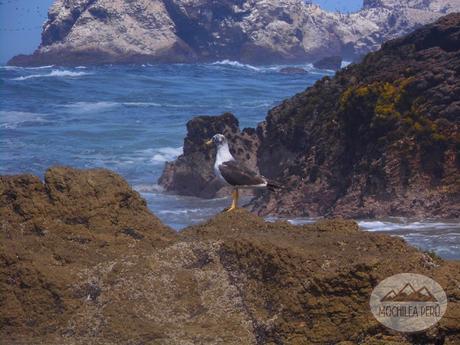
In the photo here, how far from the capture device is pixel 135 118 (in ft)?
121

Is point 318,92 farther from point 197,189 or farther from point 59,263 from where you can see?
point 59,263

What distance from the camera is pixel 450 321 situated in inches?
185

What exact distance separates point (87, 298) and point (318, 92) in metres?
13.9

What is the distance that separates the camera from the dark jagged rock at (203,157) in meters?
19.2

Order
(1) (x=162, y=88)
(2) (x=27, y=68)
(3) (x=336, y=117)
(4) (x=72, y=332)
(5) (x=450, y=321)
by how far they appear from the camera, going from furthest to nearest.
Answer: (2) (x=27, y=68)
(1) (x=162, y=88)
(3) (x=336, y=117)
(4) (x=72, y=332)
(5) (x=450, y=321)

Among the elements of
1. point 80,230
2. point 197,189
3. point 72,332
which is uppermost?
point 80,230

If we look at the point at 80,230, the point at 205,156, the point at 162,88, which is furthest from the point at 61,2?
the point at 80,230

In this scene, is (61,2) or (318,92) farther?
(61,2)

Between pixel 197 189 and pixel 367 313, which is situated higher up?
pixel 367 313

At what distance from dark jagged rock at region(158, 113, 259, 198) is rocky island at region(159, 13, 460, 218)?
75 mm

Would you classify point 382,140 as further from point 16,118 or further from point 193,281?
point 16,118

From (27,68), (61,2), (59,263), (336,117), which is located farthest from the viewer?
(61,2)

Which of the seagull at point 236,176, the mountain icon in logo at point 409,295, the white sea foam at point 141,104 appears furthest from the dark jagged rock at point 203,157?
the white sea foam at point 141,104

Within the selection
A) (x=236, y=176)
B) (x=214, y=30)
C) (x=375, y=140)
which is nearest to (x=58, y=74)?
(x=214, y=30)
